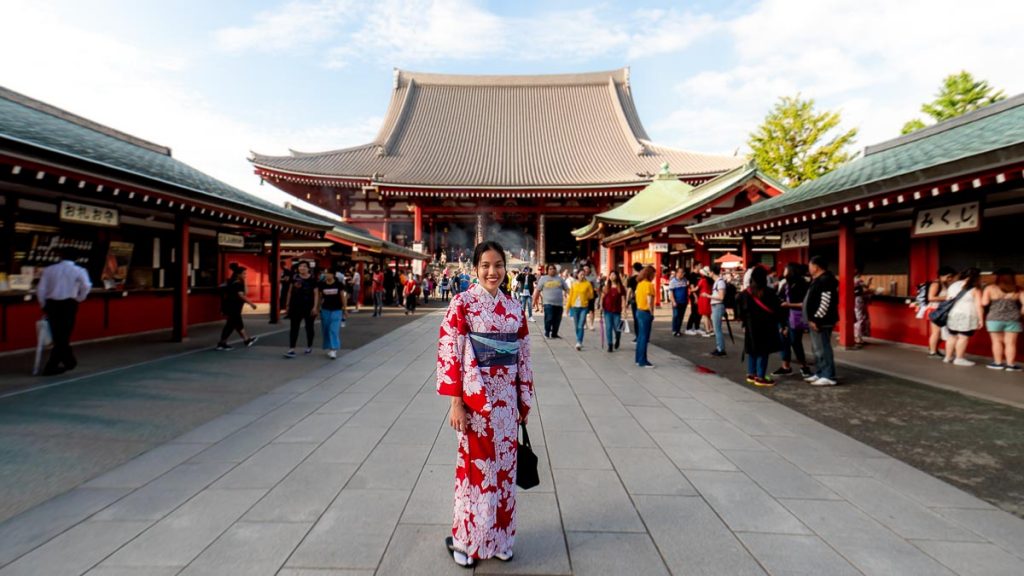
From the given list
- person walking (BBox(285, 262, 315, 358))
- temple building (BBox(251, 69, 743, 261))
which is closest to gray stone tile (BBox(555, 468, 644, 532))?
person walking (BBox(285, 262, 315, 358))

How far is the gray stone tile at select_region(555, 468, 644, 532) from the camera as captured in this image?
284cm

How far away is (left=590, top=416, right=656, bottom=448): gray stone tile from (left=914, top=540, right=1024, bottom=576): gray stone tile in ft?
6.31

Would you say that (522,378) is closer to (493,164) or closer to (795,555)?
(795,555)

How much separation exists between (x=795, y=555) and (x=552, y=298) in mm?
8314

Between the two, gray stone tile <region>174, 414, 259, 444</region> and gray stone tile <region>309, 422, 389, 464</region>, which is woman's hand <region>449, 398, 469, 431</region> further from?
gray stone tile <region>174, 414, 259, 444</region>

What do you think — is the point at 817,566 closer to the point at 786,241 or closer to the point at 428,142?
the point at 786,241

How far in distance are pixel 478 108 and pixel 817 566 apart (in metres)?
33.7

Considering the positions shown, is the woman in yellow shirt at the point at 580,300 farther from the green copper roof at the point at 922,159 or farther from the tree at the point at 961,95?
the tree at the point at 961,95

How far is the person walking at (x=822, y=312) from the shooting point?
606 cm

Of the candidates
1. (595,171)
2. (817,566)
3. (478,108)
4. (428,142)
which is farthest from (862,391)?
(478,108)

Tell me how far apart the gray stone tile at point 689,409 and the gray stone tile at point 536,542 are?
2.47 m

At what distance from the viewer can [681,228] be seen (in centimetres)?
1809

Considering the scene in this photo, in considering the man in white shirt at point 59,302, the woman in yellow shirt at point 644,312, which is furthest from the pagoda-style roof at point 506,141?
the man in white shirt at point 59,302

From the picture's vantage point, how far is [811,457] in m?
3.94
